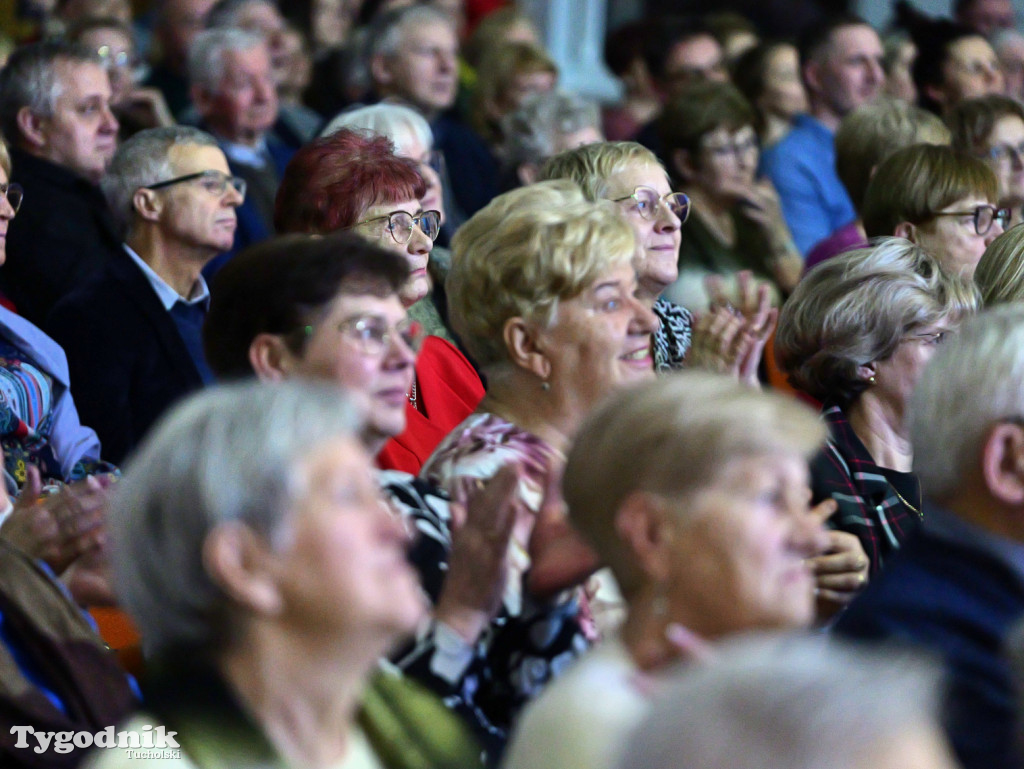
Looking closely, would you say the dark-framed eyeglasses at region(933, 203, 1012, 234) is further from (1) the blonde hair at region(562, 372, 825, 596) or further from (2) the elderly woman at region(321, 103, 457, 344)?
(1) the blonde hair at region(562, 372, 825, 596)

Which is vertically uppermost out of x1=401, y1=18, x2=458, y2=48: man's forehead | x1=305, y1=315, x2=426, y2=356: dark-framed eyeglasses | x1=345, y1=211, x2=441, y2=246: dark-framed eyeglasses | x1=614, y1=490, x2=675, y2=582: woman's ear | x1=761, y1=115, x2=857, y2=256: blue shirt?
x1=305, y1=315, x2=426, y2=356: dark-framed eyeglasses

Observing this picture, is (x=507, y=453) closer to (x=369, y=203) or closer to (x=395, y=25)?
(x=369, y=203)

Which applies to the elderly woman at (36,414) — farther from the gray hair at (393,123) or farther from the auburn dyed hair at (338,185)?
the gray hair at (393,123)

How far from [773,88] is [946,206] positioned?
2433 mm

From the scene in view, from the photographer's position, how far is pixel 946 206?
396 centimetres

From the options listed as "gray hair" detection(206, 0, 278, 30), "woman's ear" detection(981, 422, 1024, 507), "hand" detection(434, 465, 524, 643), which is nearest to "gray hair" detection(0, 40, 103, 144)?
"gray hair" detection(206, 0, 278, 30)

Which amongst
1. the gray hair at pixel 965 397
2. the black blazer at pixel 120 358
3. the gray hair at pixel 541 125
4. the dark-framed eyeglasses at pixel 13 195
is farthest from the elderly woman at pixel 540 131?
the gray hair at pixel 965 397

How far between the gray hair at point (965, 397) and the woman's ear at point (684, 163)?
3074mm

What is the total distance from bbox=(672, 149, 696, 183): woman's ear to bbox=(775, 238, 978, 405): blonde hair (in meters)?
2.07

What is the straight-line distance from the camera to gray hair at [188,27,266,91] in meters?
5.33

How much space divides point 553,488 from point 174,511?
879 millimetres

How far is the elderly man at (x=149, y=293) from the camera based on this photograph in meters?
3.63

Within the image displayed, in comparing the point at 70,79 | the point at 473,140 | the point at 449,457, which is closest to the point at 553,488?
the point at 449,457

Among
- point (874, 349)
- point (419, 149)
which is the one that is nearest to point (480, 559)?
point (874, 349)
